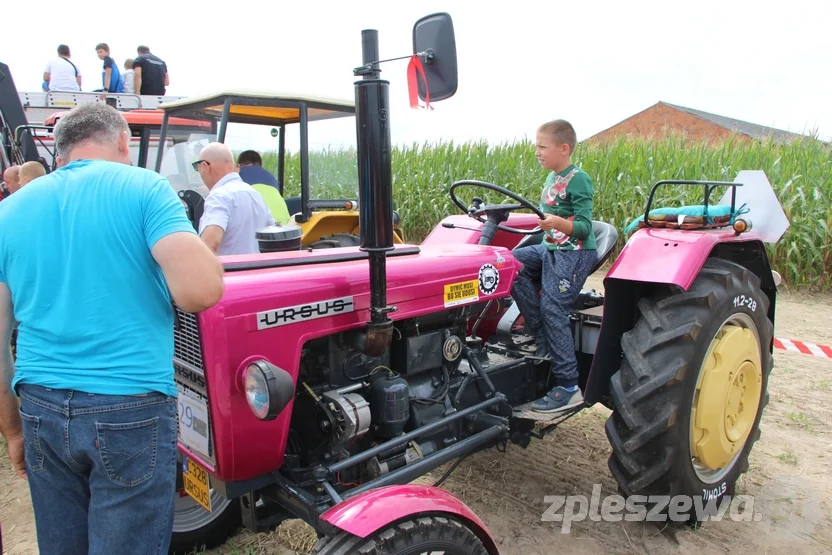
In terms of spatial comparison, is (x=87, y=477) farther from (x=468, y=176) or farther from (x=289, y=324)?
(x=468, y=176)

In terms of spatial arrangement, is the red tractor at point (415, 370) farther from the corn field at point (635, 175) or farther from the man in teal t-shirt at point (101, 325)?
the corn field at point (635, 175)

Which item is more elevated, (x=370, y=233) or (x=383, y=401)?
(x=370, y=233)

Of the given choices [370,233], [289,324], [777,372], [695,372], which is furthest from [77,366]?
[777,372]

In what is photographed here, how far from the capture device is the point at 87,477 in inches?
62.3

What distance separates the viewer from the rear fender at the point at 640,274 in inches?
100.0

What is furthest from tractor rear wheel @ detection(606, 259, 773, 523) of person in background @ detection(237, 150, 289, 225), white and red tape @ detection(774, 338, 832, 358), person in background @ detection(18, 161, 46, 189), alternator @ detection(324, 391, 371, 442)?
person in background @ detection(18, 161, 46, 189)

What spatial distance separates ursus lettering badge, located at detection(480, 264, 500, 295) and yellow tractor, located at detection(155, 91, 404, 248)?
1.71 m

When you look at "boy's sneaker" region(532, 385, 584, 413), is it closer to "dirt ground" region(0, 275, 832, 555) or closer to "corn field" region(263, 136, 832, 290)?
"dirt ground" region(0, 275, 832, 555)

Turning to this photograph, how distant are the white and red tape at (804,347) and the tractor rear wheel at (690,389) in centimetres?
275

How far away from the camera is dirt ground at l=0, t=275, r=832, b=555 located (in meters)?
2.60

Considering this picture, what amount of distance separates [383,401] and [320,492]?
0.36 m

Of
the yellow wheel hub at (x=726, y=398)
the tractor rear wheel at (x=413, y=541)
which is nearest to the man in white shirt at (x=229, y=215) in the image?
the tractor rear wheel at (x=413, y=541)

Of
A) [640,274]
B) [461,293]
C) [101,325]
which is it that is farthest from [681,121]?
[101,325]

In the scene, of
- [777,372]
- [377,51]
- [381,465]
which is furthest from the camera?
[777,372]
